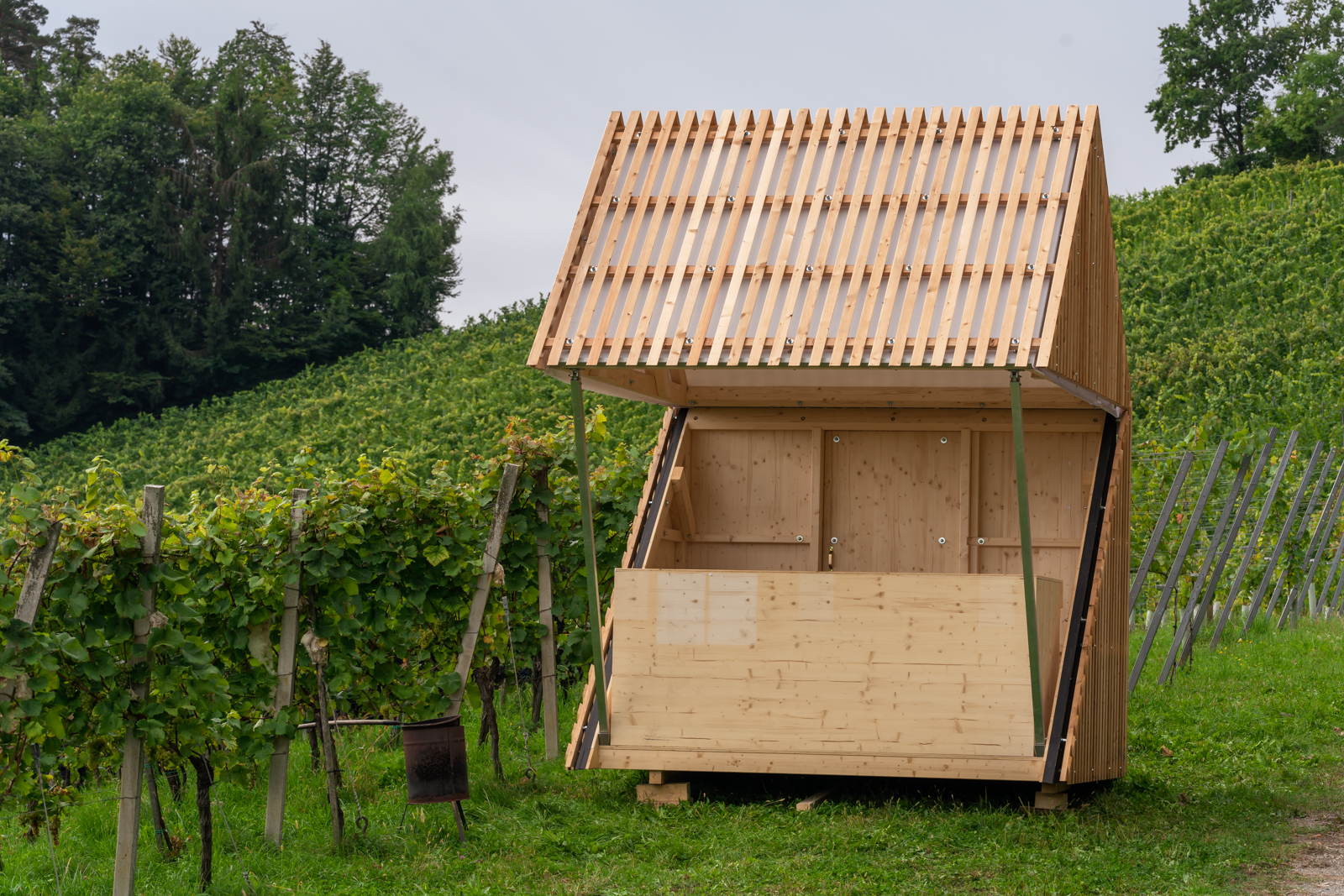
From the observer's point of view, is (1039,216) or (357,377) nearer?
(1039,216)

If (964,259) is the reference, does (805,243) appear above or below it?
above

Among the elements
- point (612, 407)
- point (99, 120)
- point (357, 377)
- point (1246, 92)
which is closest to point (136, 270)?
point (99, 120)

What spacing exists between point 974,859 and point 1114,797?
6.17 ft

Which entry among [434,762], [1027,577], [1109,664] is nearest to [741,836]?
[434,762]

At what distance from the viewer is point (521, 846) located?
6617 millimetres

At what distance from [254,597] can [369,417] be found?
80.0ft

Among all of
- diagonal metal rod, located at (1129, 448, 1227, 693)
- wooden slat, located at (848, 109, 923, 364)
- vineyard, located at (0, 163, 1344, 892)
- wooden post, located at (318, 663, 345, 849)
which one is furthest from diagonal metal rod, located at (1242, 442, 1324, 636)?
wooden post, located at (318, 663, 345, 849)

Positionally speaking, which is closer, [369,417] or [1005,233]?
[1005,233]

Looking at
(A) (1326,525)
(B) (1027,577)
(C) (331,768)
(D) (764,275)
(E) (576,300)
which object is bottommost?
(C) (331,768)

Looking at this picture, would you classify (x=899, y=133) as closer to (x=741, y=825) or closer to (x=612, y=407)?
(x=741, y=825)

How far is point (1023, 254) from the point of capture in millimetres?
6781

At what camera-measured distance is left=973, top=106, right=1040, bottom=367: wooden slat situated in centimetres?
642

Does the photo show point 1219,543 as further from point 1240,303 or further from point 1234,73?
point 1234,73

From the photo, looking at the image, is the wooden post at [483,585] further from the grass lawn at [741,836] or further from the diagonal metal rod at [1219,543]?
the diagonal metal rod at [1219,543]
